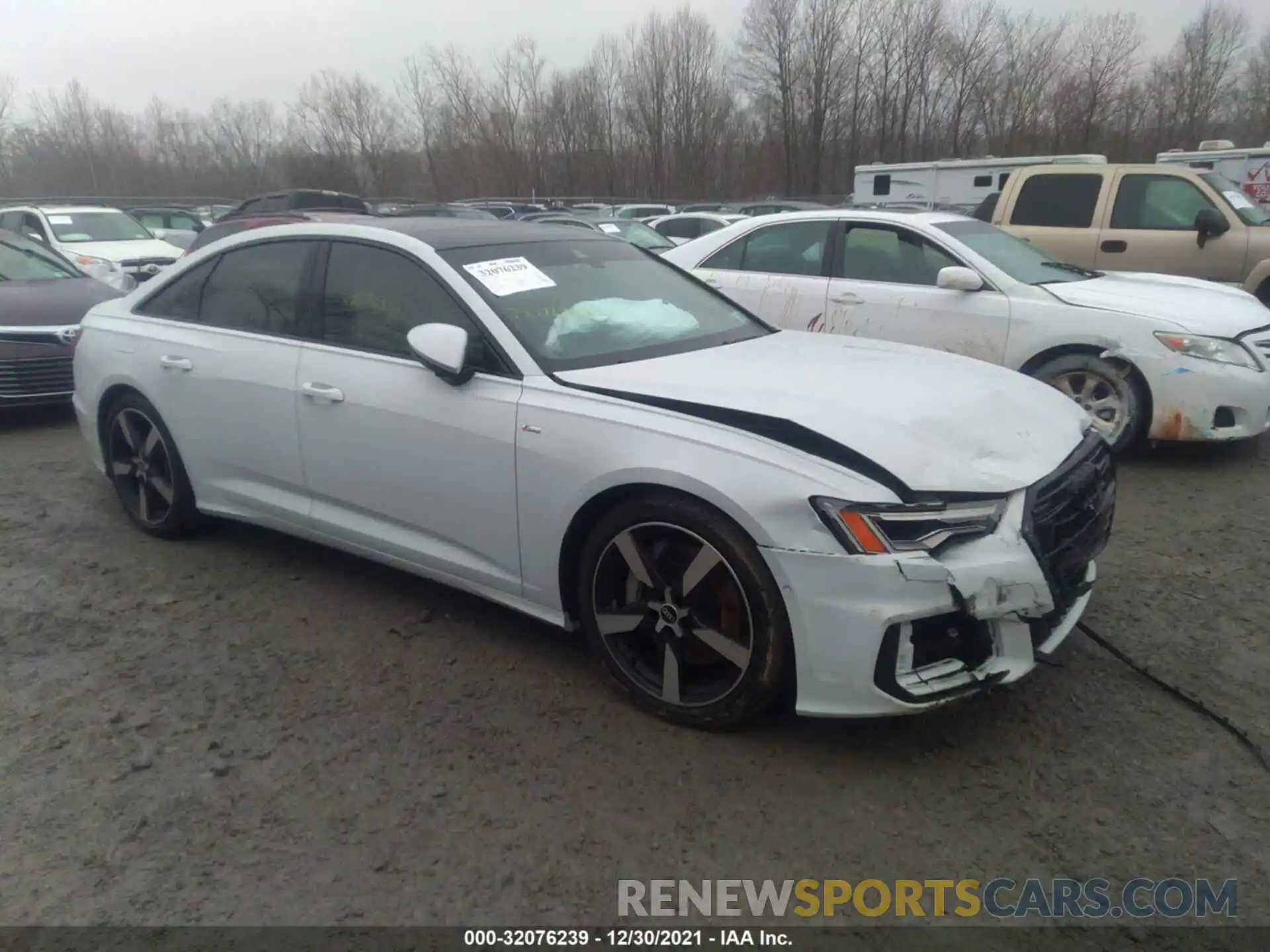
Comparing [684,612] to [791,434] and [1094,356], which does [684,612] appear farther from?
[1094,356]

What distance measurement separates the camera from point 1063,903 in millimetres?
2332

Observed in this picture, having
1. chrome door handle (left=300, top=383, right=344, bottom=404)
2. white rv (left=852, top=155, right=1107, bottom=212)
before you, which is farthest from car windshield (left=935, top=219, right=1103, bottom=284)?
white rv (left=852, top=155, right=1107, bottom=212)

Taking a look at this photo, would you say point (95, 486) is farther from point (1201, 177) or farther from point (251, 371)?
point (1201, 177)

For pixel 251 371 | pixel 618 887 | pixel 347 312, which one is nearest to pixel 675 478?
pixel 618 887

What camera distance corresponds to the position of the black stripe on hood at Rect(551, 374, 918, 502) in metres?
2.71

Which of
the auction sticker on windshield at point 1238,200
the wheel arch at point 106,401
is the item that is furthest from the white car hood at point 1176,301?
the wheel arch at point 106,401

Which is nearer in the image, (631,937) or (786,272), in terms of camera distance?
(631,937)

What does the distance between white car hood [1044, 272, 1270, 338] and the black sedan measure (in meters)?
7.06

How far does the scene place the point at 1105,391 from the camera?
5.91m

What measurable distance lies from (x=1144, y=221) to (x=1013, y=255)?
3379mm

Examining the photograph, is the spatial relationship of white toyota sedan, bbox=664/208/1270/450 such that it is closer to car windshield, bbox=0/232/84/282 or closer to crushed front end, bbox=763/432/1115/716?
crushed front end, bbox=763/432/1115/716

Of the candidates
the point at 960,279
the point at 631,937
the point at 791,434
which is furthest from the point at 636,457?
the point at 960,279

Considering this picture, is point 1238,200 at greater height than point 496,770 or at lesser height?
greater

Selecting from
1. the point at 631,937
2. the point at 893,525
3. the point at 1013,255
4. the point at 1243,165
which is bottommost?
the point at 631,937
